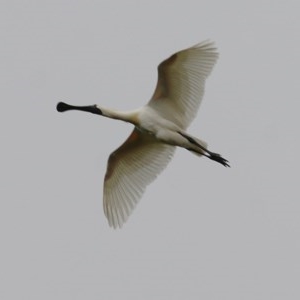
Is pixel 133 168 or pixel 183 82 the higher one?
pixel 183 82

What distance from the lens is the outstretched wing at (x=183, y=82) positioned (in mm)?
18734

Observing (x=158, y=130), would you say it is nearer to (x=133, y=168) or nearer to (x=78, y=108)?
(x=133, y=168)

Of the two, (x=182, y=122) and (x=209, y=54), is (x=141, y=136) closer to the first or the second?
(x=182, y=122)

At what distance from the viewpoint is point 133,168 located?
2031cm

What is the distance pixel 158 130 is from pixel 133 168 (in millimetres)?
1364

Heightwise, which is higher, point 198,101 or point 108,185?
point 198,101

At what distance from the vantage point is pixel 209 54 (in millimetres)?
18719

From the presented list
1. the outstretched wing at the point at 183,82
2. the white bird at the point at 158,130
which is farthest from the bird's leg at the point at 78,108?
the outstretched wing at the point at 183,82

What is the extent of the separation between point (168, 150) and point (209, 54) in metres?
2.30

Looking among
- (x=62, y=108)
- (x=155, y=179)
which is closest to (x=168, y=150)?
(x=155, y=179)

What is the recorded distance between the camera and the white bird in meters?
18.9

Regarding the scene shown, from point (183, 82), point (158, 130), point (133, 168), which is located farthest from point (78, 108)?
point (183, 82)

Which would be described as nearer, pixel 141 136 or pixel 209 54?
pixel 209 54

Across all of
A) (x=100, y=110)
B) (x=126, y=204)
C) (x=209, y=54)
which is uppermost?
(x=209, y=54)
